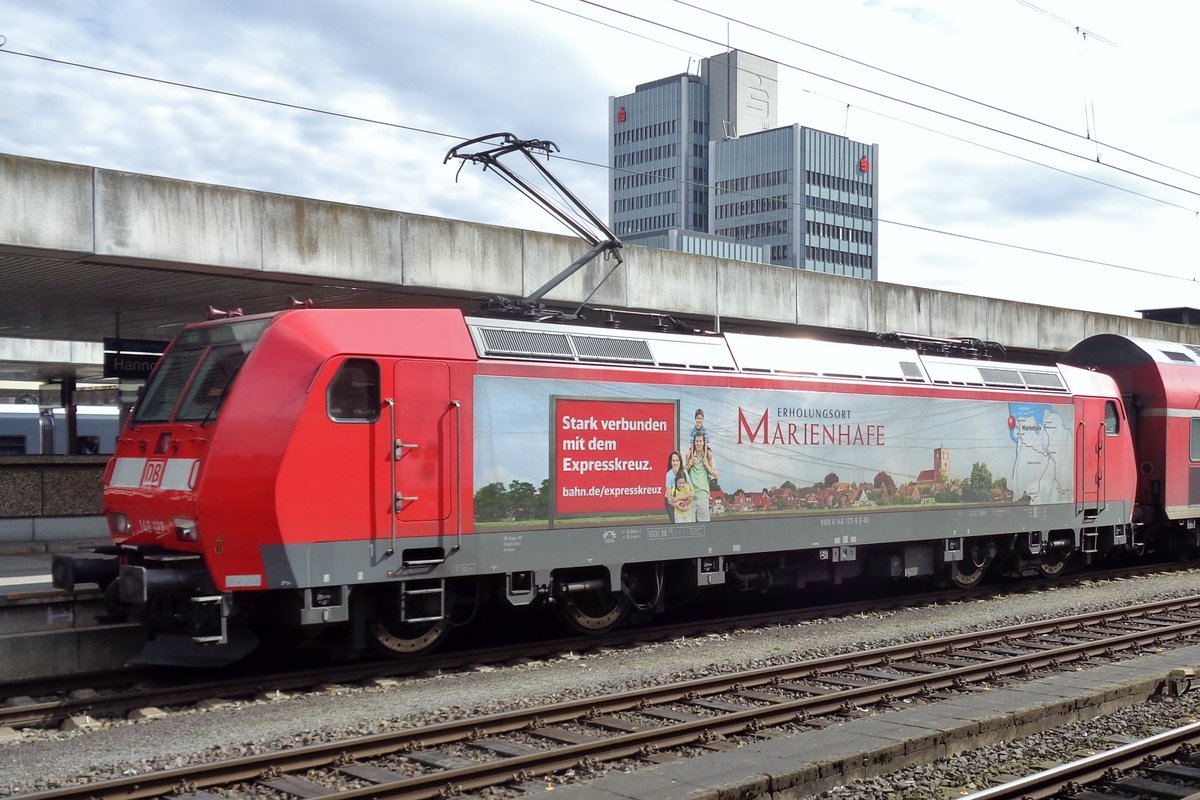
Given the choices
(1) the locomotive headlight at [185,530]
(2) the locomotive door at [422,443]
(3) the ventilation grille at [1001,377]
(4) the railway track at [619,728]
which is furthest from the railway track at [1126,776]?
(3) the ventilation grille at [1001,377]

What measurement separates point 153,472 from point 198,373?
3.32 feet

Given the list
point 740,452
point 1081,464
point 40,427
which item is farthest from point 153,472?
point 40,427

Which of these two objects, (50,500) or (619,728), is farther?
(50,500)

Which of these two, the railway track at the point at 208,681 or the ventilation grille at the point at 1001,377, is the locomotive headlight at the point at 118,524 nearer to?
the railway track at the point at 208,681

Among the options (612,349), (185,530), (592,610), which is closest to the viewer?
(185,530)

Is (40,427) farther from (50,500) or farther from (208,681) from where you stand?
(208,681)

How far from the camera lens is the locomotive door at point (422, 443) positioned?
10953 mm

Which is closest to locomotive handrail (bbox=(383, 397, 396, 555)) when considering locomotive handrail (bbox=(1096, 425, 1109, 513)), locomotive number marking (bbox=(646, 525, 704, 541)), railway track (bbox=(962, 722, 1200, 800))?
locomotive number marking (bbox=(646, 525, 704, 541))

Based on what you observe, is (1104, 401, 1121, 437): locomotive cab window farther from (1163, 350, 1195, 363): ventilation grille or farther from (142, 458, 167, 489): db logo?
(142, 458, 167, 489): db logo

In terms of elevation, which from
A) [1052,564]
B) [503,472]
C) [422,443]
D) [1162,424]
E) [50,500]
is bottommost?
[1052,564]

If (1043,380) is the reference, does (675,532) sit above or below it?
below

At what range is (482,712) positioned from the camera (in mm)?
9625

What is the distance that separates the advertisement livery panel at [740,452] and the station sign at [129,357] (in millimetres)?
7551

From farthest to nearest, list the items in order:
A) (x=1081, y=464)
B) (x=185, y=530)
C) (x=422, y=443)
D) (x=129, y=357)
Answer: (x=1081, y=464), (x=129, y=357), (x=422, y=443), (x=185, y=530)
